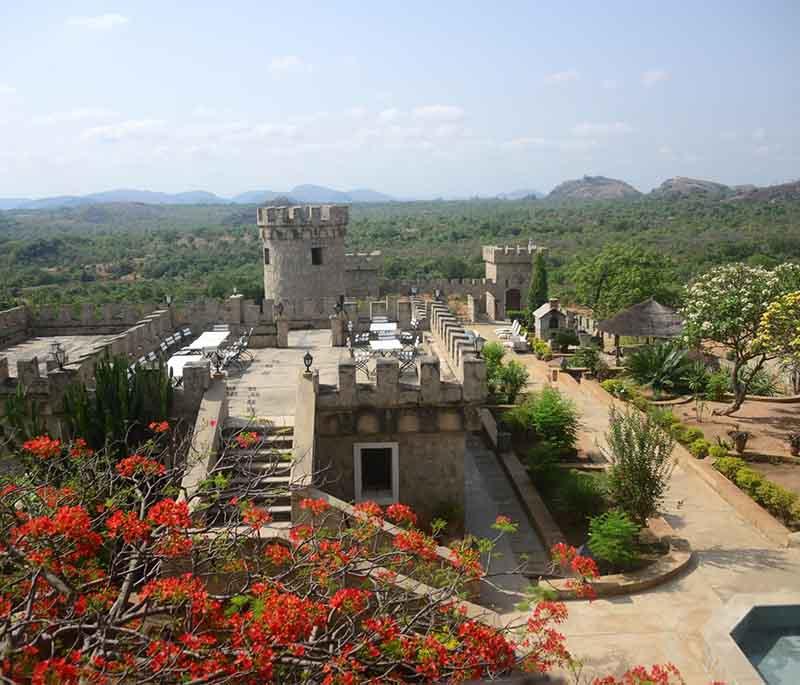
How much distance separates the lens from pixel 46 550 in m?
8.02

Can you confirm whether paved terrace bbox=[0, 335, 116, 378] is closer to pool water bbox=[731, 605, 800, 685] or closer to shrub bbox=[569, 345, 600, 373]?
pool water bbox=[731, 605, 800, 685]

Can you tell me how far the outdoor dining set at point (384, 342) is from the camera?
1794 cm

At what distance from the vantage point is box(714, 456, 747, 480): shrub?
1761 cm

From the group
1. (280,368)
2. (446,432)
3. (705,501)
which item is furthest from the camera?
(280,368)

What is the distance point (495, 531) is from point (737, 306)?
11.0 m

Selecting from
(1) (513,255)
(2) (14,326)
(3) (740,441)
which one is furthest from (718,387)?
(1) (513,255)

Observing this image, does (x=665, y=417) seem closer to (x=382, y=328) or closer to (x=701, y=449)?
(x=701, y=449)

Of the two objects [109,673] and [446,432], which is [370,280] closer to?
[446,432]

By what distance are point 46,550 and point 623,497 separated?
10435 mm

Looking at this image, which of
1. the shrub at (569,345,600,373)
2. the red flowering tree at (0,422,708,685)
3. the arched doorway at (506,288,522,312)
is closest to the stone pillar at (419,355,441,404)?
the red flowering tree at (0,422,708,685)

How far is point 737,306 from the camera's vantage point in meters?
21.6

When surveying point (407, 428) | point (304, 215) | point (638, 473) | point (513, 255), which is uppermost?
point (304, 215)

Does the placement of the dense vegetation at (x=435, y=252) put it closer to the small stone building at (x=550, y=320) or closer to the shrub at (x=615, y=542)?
the small stone building at (x=550, y=320)

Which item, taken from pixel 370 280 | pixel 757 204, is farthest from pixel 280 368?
pixel 757 204
